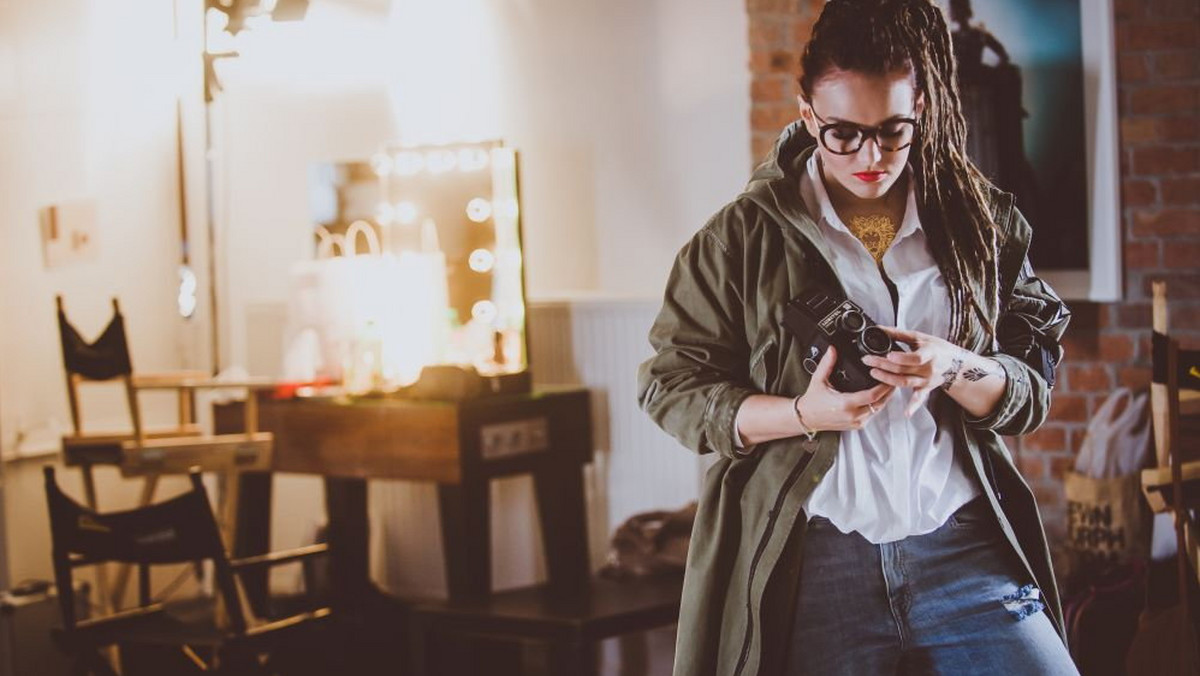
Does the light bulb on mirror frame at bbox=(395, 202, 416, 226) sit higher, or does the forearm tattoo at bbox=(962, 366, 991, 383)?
the light bulb on mirror frame at bbox=(395, 202, 416, 226)

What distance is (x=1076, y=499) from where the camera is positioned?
327cm

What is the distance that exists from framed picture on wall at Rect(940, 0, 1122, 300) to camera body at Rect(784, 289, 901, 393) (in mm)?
2036

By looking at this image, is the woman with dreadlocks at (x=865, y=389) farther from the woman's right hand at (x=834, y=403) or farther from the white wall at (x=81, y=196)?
the white wall at (x=81, y=196)

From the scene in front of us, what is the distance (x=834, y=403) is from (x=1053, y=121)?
2.22 metres

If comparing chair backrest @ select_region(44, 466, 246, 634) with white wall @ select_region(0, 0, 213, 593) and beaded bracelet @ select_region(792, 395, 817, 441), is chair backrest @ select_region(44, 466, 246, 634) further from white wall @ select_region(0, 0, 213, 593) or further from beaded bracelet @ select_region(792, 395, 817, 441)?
beaded bracelet @ select_region(792, 395, 817, 441)

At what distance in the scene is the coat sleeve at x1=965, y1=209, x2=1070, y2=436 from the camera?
154cm

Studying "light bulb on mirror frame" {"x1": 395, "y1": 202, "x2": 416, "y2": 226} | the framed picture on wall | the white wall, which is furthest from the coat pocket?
the white wall

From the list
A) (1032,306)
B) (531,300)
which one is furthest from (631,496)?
(1032,306)

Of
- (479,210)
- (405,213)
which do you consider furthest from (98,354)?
(479,210)

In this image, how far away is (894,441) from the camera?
4.85 ft

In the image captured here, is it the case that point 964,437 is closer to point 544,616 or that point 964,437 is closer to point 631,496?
point 544,616

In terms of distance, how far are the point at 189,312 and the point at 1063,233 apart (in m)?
2.89

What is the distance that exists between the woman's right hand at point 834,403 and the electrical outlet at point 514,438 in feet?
7.84

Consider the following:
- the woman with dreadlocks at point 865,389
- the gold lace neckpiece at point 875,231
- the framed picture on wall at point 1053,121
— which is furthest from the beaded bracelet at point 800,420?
the framed picture on wall at point 1053,121
